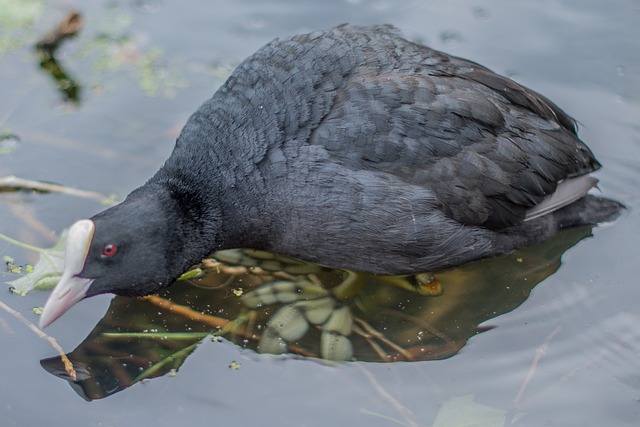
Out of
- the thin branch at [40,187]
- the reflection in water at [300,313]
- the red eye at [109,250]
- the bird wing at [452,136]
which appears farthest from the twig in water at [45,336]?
the bird wing at [452,136]

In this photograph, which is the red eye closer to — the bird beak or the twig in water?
the bird beak

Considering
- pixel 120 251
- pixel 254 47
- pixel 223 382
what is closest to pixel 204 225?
pixel 120 251

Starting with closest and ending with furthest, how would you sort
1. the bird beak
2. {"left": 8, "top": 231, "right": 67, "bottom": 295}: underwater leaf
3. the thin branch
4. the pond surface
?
1. the bird beak
2. the pond surface
3. {"left": 8, "top": 231, "right": 67, "bottom": 295}: underwater leaf
4. the thin branch

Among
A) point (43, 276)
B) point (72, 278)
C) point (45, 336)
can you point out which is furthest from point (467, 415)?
point (43, 276)

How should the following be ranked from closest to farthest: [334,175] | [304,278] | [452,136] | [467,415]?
[467,415], [334,175], [452,136], [304,278]

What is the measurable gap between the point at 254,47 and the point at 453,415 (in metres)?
3.65

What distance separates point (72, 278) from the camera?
4707 mm

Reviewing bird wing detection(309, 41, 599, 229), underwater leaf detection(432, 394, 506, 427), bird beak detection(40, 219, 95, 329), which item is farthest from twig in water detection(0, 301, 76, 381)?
underwater leaf detection(432, 394, 506, 427)

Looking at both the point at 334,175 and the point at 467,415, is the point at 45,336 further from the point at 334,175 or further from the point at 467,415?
the point at 467,415

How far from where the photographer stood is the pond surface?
4770 mm

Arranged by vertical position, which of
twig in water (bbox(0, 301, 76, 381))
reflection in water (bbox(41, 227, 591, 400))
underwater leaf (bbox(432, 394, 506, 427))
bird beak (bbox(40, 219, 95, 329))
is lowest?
underwater leaf (bbox(432, 394, 506, 427))

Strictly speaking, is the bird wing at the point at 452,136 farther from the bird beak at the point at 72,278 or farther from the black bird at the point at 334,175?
the bird beak at the point at 72,278

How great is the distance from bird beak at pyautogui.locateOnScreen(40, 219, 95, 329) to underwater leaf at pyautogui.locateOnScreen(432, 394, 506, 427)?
2062 millimetres

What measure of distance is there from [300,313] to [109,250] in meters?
1.26
